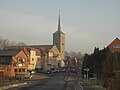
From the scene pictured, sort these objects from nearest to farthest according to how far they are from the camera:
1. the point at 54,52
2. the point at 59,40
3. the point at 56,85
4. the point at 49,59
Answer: the point at 56,85
the point at 49,59
the point at 54,52
the point at 59,40

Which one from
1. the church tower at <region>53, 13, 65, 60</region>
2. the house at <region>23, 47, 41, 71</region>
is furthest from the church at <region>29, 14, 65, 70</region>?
the house at <region>23, 47, 41, 71</region>

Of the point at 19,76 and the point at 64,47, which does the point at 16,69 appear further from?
the point at 64,47

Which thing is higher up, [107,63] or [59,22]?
[59,22]

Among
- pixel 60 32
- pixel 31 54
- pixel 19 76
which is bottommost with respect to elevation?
pixel 19 76

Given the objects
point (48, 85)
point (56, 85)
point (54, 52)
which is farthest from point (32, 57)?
point (48, 85)

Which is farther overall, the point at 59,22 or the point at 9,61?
the point at 59,22

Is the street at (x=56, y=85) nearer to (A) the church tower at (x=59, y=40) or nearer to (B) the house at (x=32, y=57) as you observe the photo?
(B) the house at (x=32, y=57)

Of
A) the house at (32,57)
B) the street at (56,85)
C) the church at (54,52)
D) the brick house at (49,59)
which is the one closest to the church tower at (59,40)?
the church at (54,52)

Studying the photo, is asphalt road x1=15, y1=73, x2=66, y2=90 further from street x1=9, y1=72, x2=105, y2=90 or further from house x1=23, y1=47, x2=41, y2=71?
house x1=23, y1=47, x2=41, y2=71

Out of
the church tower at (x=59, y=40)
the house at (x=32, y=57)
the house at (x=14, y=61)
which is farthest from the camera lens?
the church tower at (x=59, y=40)

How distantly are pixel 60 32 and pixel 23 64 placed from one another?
99.4 meters

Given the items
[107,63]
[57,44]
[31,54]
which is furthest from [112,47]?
[57,44]

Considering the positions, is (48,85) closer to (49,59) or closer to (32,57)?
(32,57)

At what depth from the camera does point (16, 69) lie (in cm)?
8925
